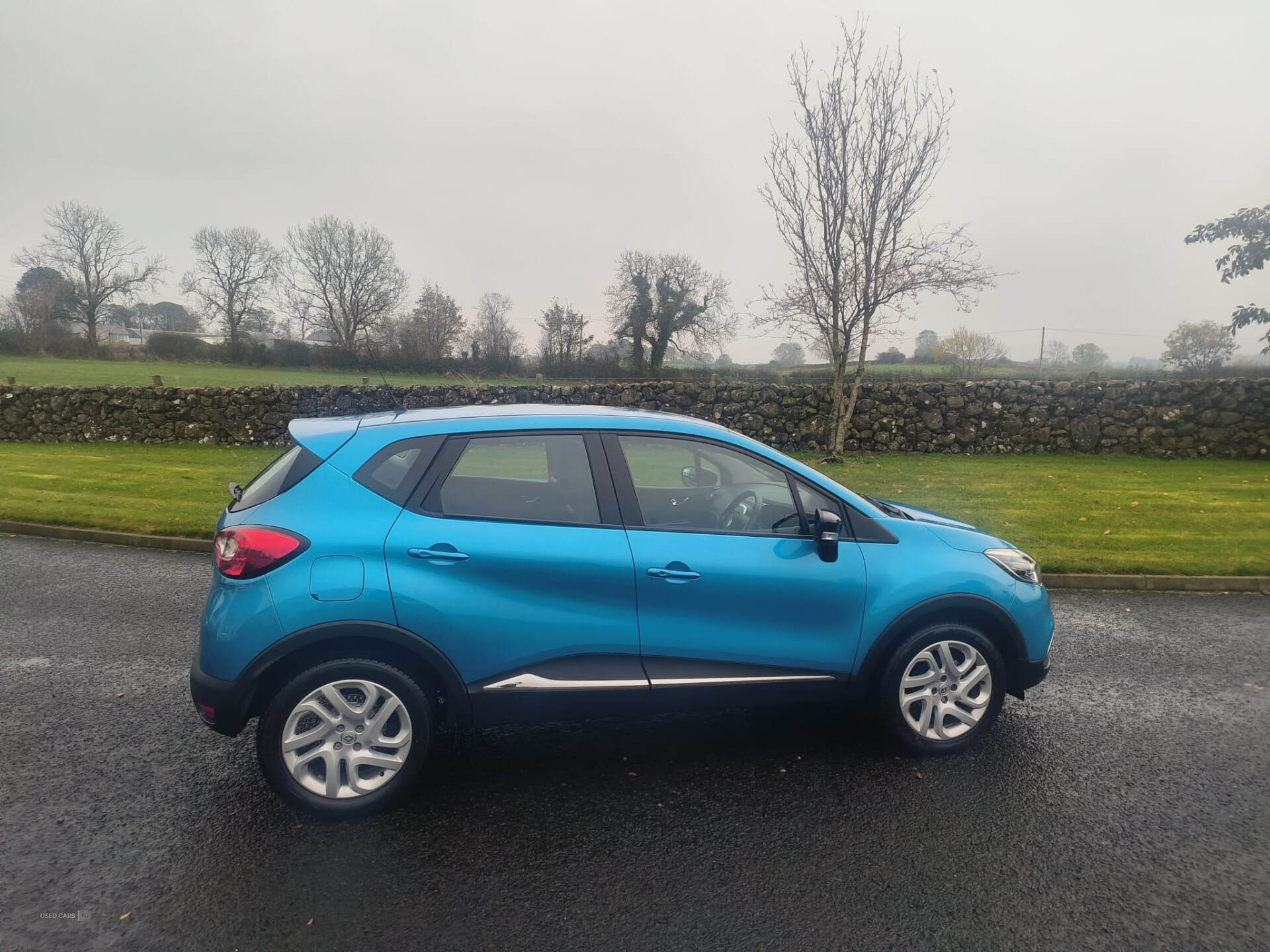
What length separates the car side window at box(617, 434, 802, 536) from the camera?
3.84 m

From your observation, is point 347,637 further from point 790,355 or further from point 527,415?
point 790,355

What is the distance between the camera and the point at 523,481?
3738 mm

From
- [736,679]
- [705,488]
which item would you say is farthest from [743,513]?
[736,679]

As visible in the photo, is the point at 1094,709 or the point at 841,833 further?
the point at 1094,709

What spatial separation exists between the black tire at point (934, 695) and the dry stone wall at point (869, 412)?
53.4 ft

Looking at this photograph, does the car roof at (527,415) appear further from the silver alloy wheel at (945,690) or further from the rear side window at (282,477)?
the silver alloy wheel at (945,690)

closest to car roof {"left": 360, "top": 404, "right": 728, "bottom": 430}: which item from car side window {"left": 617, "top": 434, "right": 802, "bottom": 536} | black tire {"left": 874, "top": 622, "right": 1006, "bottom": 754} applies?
car side window {"left": 617, "top": 434, "right": 802, "bottom": 536}

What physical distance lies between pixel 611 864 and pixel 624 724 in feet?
4.54

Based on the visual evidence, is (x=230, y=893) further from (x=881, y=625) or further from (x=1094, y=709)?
(x=1094, y=709)

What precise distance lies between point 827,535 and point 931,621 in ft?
2.56

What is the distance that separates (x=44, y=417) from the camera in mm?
21031

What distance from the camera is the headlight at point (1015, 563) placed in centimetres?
415

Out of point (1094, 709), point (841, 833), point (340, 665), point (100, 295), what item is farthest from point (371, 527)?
point (100, 295)

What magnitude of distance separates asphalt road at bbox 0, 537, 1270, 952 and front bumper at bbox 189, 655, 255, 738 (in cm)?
39
